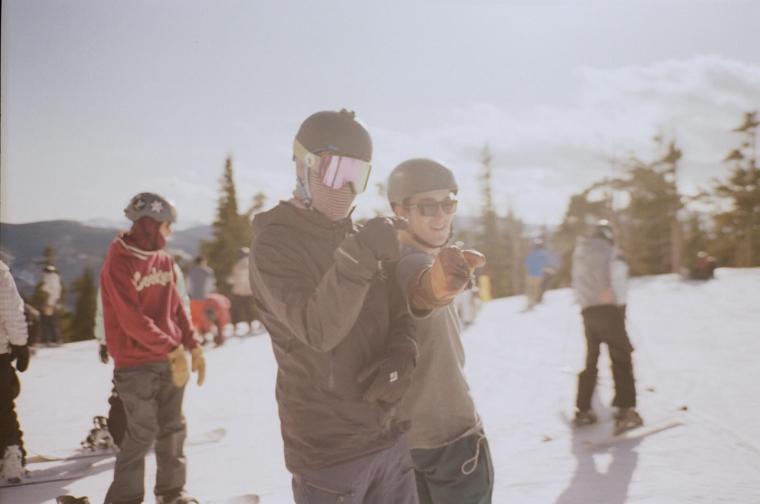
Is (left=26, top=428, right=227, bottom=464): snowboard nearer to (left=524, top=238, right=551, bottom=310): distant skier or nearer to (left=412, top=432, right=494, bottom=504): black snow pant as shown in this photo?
(left=412, top=432, right=494, bottom=504): black snow pant

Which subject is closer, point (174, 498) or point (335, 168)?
point (335, 168)

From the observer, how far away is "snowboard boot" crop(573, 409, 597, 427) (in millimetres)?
5965

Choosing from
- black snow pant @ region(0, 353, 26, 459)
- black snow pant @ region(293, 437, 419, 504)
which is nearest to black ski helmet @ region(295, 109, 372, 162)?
black snow pant @ region(293, 437, 419, 504)

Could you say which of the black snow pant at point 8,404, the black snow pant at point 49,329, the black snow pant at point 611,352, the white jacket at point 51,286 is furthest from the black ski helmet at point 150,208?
the black snow pant at point 49,329

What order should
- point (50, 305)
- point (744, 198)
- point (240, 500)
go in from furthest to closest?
point (744, 198) < point (50, 305) < point (240, 500)

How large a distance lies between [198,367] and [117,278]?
1.07 m

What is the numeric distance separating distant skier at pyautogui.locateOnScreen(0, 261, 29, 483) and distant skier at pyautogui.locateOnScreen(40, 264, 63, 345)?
812 centimetres

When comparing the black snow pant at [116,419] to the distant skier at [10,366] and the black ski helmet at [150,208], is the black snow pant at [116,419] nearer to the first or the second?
the distant skier at [10,366]

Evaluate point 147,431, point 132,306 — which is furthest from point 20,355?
point 147,431

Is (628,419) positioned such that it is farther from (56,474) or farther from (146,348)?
(56,474)

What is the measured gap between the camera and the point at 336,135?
1869mm

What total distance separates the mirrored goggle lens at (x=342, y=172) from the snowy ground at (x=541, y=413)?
322cm

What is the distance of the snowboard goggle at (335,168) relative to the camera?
181 centimetres

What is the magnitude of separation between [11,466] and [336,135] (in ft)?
14.7
